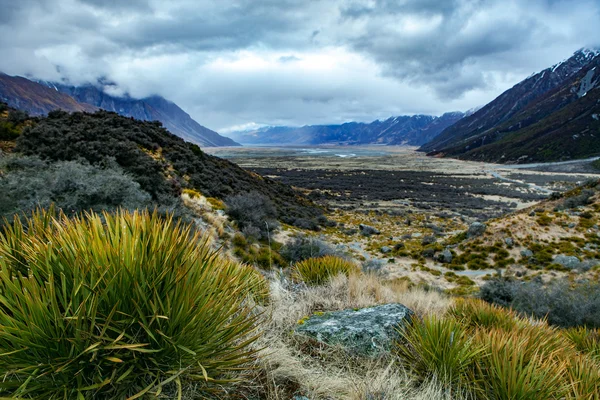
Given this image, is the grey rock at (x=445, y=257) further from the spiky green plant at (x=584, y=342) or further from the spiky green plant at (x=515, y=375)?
the spiky green plant at (x=515, y=375)

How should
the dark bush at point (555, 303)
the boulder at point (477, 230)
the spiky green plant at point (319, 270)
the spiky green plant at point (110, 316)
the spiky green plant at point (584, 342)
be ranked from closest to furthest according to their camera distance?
the spiky green plant at point (110, 316), the spiky green plant at point (584, 342), the spiky green plant at point (319, 270), the dark bush at point (555, 303), the boulder at point (477, 230)

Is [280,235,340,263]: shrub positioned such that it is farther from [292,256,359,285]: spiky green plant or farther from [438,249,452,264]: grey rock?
[438,249,452,264]: grey rock

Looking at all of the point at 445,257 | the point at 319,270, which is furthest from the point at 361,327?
the point at 445,257

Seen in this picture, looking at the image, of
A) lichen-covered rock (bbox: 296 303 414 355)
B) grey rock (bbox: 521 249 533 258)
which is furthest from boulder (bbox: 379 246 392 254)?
lichen-covered rock (bbox: 296 303 414 355)

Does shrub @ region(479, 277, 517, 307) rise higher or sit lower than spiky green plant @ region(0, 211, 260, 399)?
lower

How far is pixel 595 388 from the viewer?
2158 mm

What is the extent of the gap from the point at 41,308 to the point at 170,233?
33.4 inches

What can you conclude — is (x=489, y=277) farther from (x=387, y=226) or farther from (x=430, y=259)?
(x=387, y=226)

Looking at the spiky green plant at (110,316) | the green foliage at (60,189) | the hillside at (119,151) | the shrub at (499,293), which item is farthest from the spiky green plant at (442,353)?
the hillside at (119,151)

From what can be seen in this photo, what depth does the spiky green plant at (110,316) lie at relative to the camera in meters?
1.46

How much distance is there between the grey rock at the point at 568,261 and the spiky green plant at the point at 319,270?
36.2 feet

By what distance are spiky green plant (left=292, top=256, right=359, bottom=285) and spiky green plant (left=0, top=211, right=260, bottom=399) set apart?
3.39 m

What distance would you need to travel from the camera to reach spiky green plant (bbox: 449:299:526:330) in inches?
137

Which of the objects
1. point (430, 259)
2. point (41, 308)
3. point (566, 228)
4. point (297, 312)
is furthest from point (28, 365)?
point (566, 228)
